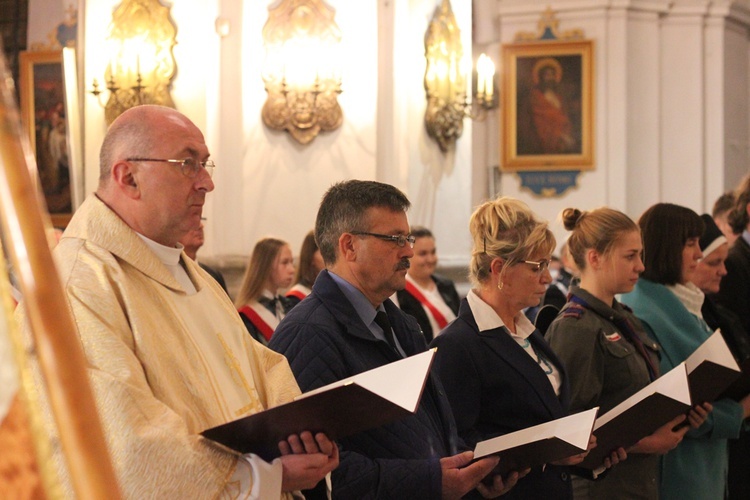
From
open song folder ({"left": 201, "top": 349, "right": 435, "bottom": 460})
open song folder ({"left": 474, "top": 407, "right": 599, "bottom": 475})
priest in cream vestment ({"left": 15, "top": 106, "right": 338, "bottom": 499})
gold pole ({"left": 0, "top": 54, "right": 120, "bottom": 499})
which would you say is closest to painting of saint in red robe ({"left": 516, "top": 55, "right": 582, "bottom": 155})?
open song folder ({"left": 474, "top": 407, "right": 599, "bottom": 475})

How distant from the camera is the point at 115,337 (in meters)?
2.09

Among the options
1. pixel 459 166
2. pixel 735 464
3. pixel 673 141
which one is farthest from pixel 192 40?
pixel 673 141

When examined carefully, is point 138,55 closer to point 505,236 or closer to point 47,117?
point 47,117

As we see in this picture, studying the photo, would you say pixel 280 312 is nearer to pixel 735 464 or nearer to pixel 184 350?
pixel 735 464

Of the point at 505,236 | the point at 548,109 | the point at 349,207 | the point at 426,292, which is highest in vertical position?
the point at 548,109

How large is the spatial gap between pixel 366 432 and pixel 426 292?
4.24m

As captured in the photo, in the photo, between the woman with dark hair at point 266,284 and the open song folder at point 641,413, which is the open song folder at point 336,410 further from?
Result: the woman with dark hair at point 266,284

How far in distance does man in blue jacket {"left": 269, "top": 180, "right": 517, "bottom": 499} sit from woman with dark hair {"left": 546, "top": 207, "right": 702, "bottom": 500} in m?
0.81

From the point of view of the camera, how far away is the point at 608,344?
3.91 meters

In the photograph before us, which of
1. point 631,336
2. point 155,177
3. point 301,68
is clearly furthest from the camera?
point 301,68

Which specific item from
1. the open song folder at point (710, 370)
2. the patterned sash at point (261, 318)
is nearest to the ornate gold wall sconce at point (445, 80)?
the patterned sash at point (261, 318)

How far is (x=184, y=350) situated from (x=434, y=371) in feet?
3.97

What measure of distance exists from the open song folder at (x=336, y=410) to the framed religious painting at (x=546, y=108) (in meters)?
11.5

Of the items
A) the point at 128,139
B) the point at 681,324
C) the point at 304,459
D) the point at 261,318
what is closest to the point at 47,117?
the point at 261,318
